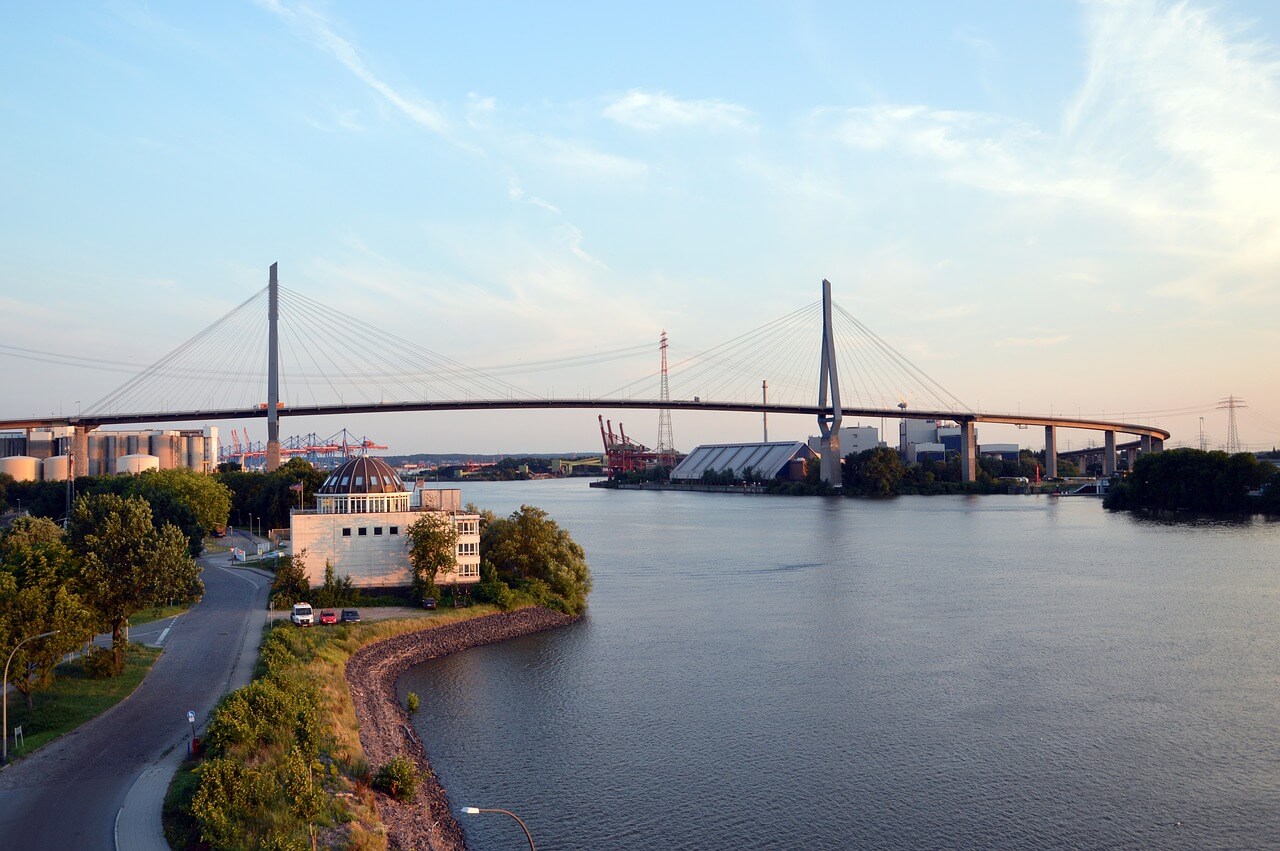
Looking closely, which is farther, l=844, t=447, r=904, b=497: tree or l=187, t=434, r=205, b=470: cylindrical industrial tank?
l=187, t=434, r=205, b=470: cylindrical industrial tank

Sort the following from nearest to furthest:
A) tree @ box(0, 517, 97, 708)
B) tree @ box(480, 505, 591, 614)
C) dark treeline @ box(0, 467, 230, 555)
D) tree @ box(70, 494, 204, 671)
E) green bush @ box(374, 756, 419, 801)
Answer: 1. green bush @ box(374, 756, 419, 801)
2. tree @ box(0, 517, 97, 708)
3. tree @ box(70, 494, 204, 671)
4. tree @ box(480, 505, 591, 614)
5. dark treeline @ box(0, 467, 230, 555)

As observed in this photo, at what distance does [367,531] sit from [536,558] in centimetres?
341

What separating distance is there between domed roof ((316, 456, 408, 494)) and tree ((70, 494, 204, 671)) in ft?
15.5

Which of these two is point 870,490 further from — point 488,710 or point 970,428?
point 488,710

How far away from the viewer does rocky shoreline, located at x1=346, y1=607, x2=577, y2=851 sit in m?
8.20

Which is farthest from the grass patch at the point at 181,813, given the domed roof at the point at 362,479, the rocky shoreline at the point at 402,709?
the domed roof at the point at 362,479

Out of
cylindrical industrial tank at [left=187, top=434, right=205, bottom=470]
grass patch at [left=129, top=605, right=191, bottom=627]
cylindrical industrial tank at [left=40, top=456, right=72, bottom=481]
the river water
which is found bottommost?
the river water

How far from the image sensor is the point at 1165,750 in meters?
10.4

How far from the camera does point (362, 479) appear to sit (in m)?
18.1

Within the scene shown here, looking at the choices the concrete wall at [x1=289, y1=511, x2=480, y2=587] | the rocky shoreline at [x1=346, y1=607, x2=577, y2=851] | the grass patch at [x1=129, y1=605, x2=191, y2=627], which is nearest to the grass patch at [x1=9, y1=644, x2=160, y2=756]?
the rocky shoreline at [x1=346, y1=607, x2=577, y2=851]

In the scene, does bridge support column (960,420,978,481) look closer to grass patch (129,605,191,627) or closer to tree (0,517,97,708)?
grass patch (129,605,191,627)

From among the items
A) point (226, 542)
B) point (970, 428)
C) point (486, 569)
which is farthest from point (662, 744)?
point (970, 428)

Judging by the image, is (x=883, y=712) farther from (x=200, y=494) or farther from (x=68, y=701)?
(x=200, y=494)

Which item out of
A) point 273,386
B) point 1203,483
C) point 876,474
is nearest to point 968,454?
point 876,474
